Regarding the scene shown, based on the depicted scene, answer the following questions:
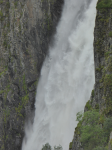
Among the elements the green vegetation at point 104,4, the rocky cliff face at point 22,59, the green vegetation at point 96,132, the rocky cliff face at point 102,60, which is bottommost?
the green vegetation at point 96,132

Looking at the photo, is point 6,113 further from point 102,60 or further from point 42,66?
point 102,60

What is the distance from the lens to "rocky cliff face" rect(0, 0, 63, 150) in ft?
121

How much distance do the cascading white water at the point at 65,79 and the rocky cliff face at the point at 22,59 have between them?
1.39m

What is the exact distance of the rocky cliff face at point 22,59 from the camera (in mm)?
37031

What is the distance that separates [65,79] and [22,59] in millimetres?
9009

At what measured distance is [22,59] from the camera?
38.0 metres

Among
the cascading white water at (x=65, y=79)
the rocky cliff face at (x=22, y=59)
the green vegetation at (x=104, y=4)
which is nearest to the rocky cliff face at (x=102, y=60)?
Answer: the green vegetation at (x=104, y=4)

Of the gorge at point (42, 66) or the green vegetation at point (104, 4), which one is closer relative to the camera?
the green vegetation at point (104, 4)

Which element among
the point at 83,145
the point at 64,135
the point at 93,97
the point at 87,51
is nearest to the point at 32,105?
the point at 64,135

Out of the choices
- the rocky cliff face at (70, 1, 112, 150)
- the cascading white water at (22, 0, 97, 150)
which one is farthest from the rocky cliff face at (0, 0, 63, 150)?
the rocky cliff face at (70, 1, 112, 150)

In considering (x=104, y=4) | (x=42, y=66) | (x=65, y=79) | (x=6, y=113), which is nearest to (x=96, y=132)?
(x=104, y=4)

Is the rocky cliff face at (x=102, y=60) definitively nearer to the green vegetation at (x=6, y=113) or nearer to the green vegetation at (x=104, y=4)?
the green vegetation at (x=104, y=4)

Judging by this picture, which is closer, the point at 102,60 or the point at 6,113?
the point at 102,60

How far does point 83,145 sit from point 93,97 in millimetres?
5662
